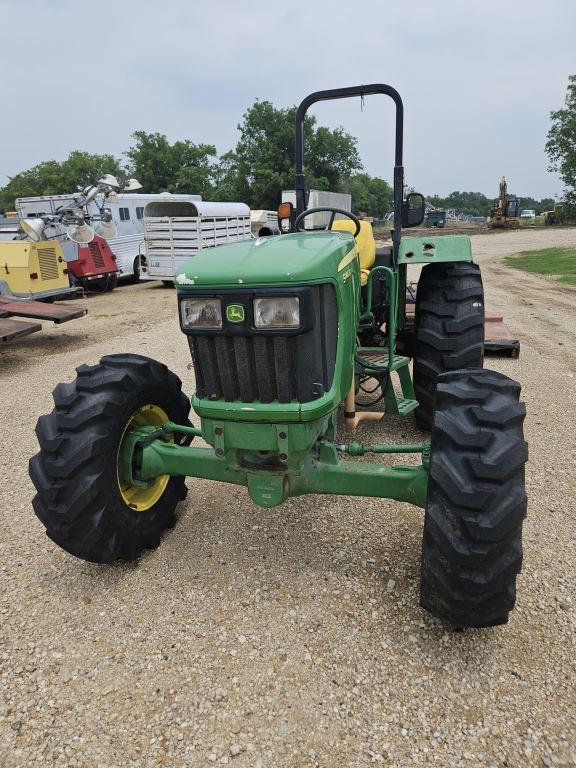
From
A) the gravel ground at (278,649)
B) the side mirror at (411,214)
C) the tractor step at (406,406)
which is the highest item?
the side mirror at (411,214)

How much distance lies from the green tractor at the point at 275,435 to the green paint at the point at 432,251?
3.12 ft

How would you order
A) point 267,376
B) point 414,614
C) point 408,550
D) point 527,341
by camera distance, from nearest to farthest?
point 267,376 → point 414,614 → point 408,550 → point 527,341

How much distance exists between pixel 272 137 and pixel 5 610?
38338mm

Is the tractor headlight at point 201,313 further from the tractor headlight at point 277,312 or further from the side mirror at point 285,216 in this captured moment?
the side mirror at point 285,216

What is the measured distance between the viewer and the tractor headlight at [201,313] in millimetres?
2324

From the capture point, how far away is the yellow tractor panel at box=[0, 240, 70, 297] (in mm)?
9125

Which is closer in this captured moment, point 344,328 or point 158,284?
point 344,328

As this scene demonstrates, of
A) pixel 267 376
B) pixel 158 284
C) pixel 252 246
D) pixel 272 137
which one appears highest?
pixel 272 137

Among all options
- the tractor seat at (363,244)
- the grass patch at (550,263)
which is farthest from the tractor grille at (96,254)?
the grass patch at (550,263)

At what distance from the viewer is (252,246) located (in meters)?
2.62

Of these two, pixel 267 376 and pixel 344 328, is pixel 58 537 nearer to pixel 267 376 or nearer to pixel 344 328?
pixel 267 376

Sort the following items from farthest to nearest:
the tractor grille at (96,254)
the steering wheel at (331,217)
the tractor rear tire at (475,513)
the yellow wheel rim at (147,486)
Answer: the tractor grille at (96,254), the steering wheel at (331,217), the yellow wheel rim at (147,486), the tractor rear tire at (475,513)

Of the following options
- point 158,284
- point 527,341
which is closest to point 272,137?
point 158,284

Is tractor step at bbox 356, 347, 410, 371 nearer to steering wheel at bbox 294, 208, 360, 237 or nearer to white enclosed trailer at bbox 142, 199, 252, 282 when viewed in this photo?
steering wheel at bbox 294, 208, 360, 237
